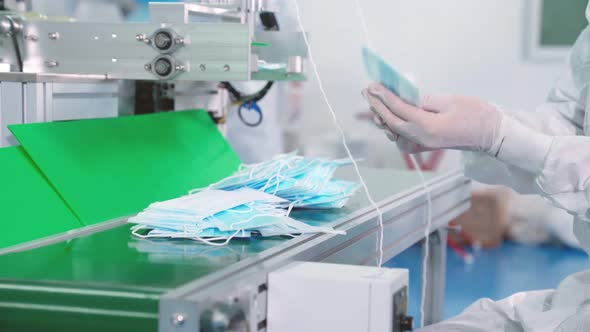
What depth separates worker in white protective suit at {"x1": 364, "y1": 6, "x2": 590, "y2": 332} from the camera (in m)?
1.23

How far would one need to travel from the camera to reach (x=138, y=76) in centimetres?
123

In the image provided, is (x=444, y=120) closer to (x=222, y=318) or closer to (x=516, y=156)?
(x=516, y=156)

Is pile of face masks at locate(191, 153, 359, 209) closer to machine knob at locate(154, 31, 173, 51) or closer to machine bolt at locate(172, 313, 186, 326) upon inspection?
machine knob at locate(154, 31, 173, 51)

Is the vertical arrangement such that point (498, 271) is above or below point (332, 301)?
below

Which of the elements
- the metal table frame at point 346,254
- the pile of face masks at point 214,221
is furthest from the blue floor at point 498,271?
the pile of face masks at point 214,221

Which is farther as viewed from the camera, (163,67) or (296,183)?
(296,183)

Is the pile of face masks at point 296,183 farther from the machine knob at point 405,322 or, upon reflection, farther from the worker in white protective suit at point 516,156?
the machine knob at point 405,322

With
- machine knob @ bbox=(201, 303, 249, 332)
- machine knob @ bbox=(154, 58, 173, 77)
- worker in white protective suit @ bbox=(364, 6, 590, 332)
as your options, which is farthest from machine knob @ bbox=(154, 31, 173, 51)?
machine knob @ bbox=(201, 303, 249, 332)

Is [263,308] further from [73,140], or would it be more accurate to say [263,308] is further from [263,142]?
[263,142]

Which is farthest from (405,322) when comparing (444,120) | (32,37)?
(32,37)

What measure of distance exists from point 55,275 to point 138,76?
0.41m

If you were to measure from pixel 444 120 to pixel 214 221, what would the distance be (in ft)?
1.33

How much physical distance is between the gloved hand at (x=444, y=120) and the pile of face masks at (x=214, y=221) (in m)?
0.24

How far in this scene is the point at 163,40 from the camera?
1.18 m
